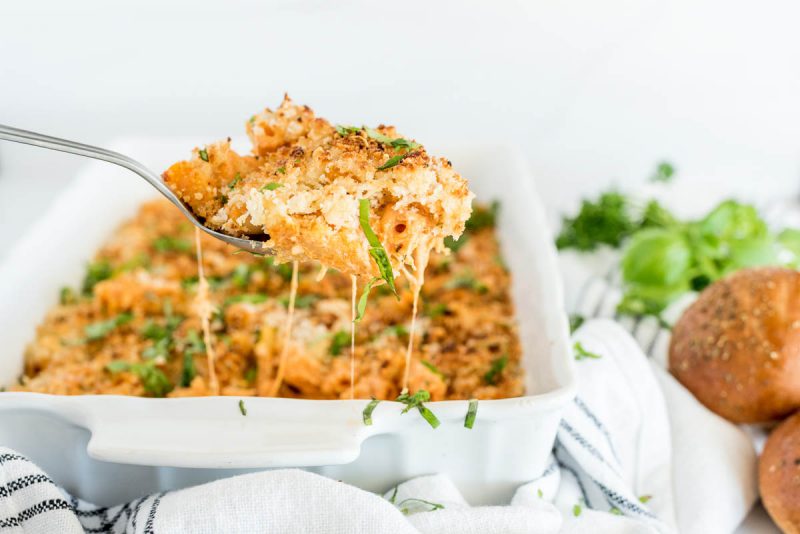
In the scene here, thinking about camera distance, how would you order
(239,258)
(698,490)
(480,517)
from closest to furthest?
(480,517), (698,490), (239,258)

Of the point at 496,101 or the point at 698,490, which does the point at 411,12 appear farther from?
the point at 698,490

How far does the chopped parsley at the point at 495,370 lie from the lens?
1960 mm

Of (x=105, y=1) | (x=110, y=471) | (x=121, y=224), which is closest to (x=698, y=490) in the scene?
(x=110, y=471)

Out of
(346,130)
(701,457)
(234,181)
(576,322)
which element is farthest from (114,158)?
(701,457)

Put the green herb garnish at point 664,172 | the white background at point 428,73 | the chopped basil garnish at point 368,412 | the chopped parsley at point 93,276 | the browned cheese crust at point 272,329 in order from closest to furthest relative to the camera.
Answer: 1. the chopped basil garnish at point 368,412
2. the browned cheese crust at point 272,329
3. the chopped parsley at point 93,276
4. the green herb garnish at point 664,172
5. the white background at point 428,73

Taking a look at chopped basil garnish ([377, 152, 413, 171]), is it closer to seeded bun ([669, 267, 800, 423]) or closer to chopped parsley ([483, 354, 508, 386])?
chopped parsley ([483, 354, 508, 386])

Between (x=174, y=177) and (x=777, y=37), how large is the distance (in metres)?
3.12

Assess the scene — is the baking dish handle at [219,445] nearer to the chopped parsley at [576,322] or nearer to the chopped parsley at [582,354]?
the chopped parsley at [582,354]

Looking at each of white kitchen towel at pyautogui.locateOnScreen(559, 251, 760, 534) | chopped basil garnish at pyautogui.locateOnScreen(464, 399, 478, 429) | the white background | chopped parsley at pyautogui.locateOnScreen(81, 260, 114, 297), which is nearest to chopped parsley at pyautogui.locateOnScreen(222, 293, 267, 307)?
chopped parsley at pyautogui.locateOnScreen(81, 260, 114, 297)

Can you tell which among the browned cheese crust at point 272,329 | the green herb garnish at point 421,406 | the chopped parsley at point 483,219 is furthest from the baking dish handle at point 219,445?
the chopped parsley at point 483,219

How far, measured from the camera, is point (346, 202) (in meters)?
1.46

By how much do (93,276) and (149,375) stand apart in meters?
0.56

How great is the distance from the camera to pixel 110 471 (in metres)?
1.66

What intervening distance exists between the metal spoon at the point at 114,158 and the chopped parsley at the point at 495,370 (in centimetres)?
65
